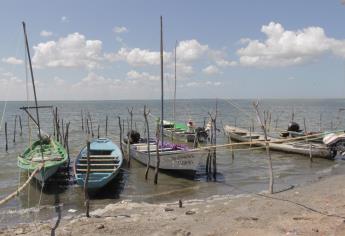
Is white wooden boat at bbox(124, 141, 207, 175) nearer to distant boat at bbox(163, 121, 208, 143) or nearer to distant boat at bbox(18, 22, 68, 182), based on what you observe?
distant boat at bbox(18, 22, 68, 182)

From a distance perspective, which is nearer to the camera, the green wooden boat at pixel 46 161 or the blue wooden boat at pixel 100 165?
the blue wooden boat at pixel 100 165

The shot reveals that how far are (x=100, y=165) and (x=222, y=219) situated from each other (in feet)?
29.4

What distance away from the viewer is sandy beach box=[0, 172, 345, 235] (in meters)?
9.93

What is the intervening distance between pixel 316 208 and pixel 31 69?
419 inches

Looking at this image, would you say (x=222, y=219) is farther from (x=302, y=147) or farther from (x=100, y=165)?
(x=302, y=147)

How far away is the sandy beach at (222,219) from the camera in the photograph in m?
9.93

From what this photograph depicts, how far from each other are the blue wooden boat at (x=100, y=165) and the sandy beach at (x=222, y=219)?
2309 millimetres

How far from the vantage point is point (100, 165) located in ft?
61.3

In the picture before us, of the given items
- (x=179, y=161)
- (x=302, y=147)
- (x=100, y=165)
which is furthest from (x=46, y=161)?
(x=302, y=147)

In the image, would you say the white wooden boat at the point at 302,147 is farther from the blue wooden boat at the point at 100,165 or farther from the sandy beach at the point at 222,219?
the sandy beach at the point at 222,219

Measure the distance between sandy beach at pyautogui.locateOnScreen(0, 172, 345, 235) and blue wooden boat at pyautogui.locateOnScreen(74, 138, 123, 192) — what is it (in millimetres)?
2309

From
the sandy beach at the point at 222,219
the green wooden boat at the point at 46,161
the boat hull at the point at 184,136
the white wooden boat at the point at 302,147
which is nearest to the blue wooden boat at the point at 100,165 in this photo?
the green wooden boat at the point at 46,161

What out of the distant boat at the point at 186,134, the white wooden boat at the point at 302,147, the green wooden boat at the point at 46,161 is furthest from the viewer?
the distant boat at the point at 186,134

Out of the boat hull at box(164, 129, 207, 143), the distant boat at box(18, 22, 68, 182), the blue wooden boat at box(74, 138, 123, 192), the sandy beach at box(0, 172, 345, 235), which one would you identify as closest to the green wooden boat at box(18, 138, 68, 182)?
the distant boat at box(18, 22, 68, 182)
